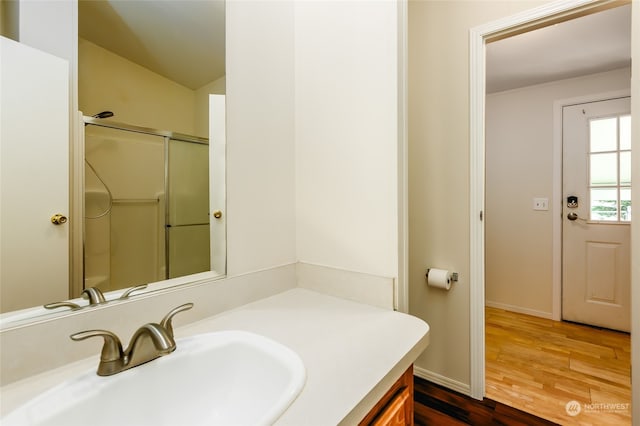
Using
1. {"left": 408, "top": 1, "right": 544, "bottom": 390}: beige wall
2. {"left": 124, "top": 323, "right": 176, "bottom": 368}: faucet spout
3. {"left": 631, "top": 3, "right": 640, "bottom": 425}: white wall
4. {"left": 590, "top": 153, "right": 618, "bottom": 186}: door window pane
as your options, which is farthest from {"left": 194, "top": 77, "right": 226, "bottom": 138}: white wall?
{"left": 590, "top": 153, "right": 618, "bottom": 186}: door window pane

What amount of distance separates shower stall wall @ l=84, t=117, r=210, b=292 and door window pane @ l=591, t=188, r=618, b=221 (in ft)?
10.5

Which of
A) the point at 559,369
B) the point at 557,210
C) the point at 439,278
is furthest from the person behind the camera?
the point at 557,210

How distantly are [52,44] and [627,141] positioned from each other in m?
3.62

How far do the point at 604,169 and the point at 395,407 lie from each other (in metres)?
3.01

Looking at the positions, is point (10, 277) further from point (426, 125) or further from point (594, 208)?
point (594, 208)

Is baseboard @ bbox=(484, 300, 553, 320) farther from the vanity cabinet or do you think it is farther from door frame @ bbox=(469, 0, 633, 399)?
the vanity cabinet

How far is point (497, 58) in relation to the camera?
2.31 metres

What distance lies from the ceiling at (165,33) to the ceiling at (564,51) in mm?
2032

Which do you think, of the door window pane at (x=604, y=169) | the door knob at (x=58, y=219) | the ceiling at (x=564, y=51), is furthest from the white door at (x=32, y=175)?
the door window pane at (x=604, y=169)

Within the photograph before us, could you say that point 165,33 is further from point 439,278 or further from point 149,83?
point 439,278

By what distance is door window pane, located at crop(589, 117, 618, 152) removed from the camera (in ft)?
7.98

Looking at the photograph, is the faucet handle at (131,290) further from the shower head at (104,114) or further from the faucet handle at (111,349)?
the shower head at (104,114)

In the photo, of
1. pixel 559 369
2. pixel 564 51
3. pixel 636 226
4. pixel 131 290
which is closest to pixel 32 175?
pixel 131 290

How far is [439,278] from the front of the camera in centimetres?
158
